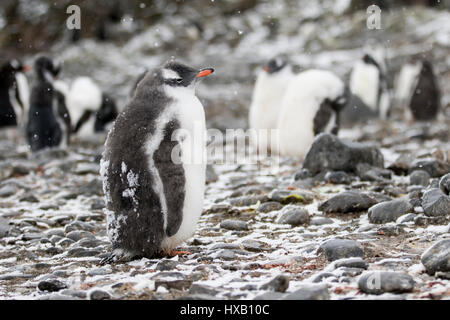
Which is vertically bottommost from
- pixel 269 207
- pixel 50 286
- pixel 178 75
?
pixel 50 286

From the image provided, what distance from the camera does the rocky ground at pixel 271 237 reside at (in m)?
2.93

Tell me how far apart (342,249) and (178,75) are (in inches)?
54.9

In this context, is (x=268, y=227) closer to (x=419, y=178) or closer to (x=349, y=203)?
(x=349, y=203)

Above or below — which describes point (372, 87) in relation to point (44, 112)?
above

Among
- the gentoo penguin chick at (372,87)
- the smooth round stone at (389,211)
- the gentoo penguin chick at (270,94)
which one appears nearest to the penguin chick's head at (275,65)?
the gentoo penguin chick at (270,94)

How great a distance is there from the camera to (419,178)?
205 inches

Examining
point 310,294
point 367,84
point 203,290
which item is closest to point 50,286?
point 203,290

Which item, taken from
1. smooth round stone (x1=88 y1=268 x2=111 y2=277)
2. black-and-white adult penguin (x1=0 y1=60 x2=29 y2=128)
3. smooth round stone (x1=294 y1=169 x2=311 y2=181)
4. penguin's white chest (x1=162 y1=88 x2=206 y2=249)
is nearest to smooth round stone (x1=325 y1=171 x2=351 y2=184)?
smooth round stone (x1=294 y1=169 x2=311 y2=181)

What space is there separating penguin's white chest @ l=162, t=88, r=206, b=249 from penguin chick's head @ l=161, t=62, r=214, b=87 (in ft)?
0.15

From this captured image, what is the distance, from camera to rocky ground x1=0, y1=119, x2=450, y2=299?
2.93 meters

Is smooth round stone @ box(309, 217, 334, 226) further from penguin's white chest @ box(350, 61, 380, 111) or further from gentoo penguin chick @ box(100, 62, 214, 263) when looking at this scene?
penguin's white chest @ box(350, 61, 380, 111)

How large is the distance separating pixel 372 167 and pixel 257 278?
290 cm

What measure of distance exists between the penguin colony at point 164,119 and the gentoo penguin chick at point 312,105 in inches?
0.4
